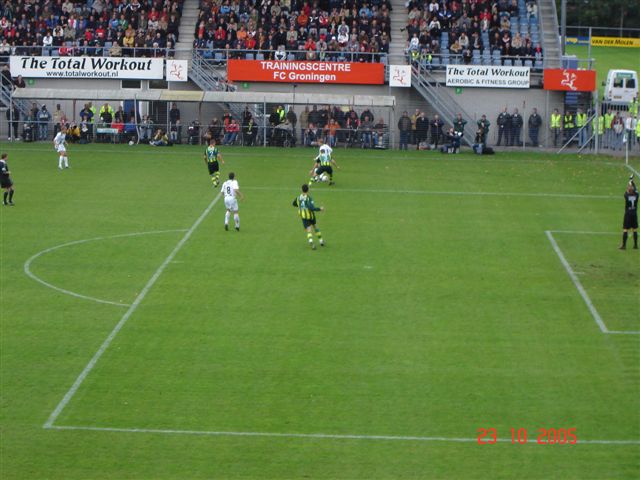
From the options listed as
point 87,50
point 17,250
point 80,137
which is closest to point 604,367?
point 17,250

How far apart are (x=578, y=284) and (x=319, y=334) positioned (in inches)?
320

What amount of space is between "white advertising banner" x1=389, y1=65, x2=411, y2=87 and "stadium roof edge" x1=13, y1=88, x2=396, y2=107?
1.01 m

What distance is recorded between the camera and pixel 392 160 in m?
50.2

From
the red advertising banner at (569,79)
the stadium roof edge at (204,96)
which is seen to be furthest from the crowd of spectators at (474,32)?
the stadium roof edge at (204,96)

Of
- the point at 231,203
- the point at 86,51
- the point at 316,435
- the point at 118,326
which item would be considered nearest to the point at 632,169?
the point at 231,203

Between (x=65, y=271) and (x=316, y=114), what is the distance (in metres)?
27.0

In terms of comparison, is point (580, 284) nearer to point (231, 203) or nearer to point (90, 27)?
point (231, 203)

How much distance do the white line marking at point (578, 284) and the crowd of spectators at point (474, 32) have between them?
2322cm

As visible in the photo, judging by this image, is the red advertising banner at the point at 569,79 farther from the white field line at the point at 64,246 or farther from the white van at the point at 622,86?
the white field line at the point at 64,246

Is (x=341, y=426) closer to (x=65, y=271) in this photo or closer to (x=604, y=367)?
(x=604, y=367)

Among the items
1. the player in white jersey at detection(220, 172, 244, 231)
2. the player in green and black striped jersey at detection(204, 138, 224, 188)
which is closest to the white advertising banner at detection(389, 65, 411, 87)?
the player in green and black striped jersey at detection(204, 138, 224, 188)

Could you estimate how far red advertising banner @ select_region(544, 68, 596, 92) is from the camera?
54.8 metres

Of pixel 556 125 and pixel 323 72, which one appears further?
pixel 323 72

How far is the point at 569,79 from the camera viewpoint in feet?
180
